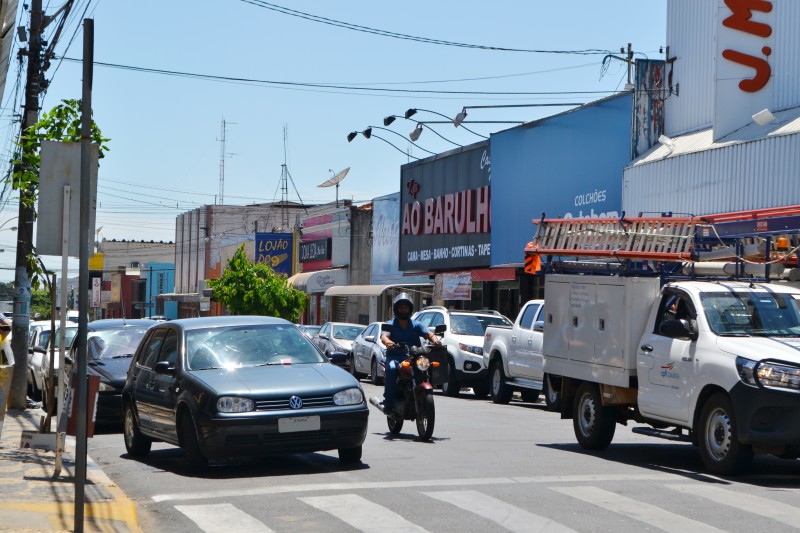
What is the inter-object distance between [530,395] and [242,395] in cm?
1390

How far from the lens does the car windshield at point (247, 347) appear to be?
1252 cm

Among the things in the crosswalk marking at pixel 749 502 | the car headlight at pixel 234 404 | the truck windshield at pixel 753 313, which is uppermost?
the truck windshield at pixel 753 313

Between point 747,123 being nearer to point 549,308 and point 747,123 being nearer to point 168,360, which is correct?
point 549,308

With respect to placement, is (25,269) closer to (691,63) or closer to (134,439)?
(134,439)

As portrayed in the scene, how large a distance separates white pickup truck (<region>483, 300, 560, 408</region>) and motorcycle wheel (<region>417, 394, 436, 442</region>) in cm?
567

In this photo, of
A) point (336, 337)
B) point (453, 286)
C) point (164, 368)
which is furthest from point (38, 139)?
point (453, 286)

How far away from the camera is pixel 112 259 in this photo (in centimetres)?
12162

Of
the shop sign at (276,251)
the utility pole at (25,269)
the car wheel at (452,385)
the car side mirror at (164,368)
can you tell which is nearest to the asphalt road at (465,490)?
the car side mirror at (164,368)

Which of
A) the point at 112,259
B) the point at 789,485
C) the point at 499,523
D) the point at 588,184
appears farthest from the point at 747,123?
the point at 112,259

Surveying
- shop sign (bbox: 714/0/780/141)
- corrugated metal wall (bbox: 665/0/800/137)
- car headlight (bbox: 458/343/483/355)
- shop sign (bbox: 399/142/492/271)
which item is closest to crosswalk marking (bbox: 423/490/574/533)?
car headlight (bbox: 458/343/483/355)

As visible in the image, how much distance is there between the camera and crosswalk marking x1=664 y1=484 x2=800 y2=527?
9023 mm

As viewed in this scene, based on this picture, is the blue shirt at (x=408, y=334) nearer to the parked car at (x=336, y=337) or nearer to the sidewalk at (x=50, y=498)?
the sidewalk at (x=50, y=498)

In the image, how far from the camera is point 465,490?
409 inches

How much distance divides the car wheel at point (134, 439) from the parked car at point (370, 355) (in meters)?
14.7
